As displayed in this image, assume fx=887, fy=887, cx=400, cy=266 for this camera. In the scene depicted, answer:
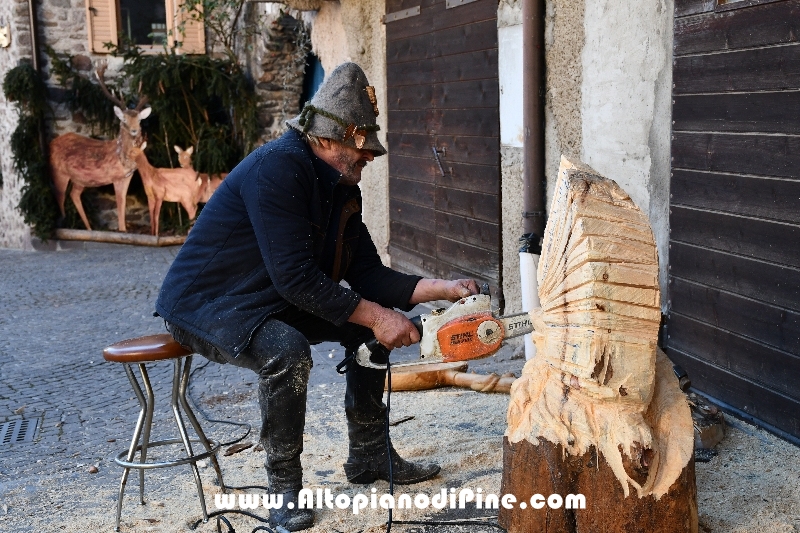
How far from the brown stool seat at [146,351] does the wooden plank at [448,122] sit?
343 cm

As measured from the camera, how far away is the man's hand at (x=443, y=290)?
357 cm

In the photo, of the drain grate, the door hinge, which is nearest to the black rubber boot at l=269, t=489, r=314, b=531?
the drain grate

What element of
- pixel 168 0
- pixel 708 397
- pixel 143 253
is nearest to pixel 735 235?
pixel 708 397

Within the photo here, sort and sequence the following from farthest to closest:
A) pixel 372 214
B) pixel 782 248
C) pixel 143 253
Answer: pixel 143 253, pixel 372 214, pixel 782 248

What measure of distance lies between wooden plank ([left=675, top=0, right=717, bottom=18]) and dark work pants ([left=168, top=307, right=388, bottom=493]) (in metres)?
2.20

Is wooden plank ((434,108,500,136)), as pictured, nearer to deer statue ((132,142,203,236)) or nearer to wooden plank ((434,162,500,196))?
wooden plank ((434,162,500,196))

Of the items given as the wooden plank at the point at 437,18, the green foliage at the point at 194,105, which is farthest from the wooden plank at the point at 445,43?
the green foliage at the point at 194,105

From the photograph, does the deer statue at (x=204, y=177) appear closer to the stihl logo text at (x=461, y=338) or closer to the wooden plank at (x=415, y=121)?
the wooden plank at (x=415, y=121)

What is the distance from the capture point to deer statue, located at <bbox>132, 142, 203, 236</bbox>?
39.1ft

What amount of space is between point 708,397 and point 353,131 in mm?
2325

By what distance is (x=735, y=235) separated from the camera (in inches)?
161

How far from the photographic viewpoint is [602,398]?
9.37ft

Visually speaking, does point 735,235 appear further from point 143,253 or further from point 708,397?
point 143,253

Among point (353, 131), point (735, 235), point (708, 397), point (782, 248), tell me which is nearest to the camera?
point (353, 131)
